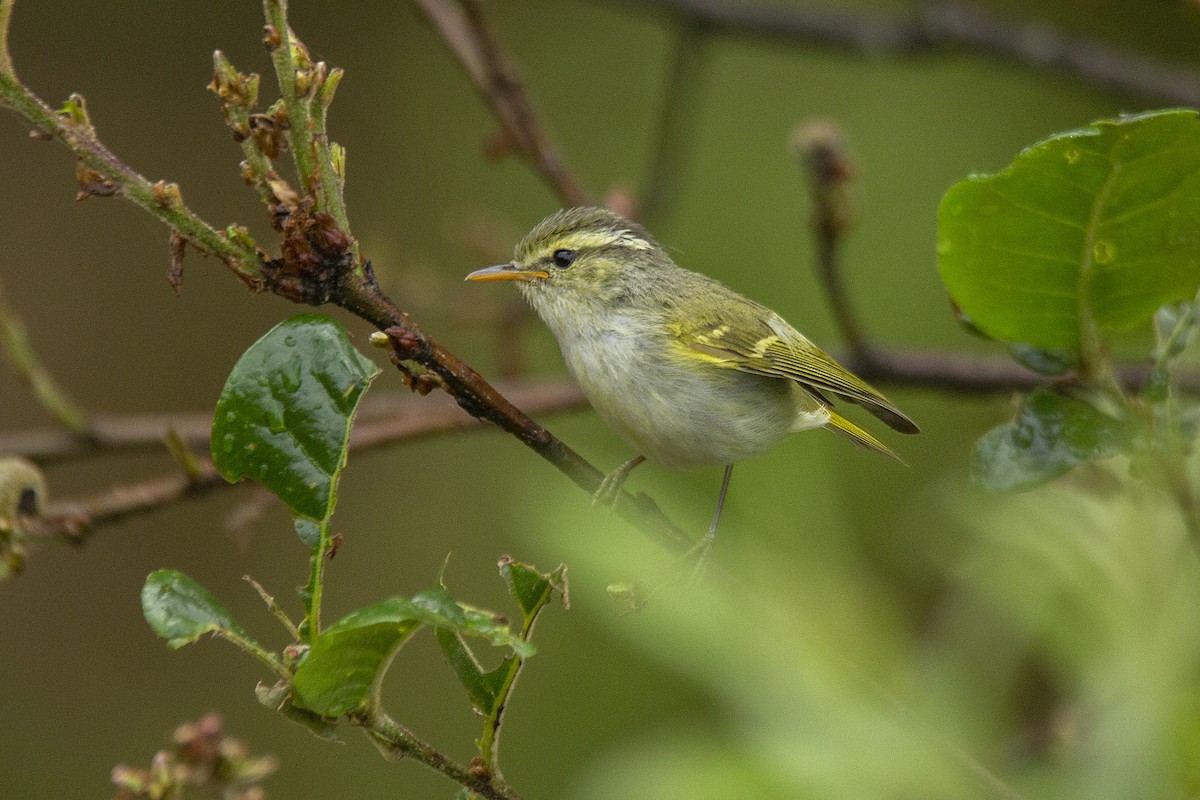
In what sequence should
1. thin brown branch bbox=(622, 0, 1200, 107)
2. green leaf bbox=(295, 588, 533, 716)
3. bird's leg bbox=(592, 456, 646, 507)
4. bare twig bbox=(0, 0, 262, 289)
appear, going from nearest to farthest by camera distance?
green leaf bbox=(295, 588, 533, 716) < bare twig bbox=(0, 0, 262, 289) < bird's leg bbox=(592, 456, 646, 507) < thin brown branch bbox=(622, 0, 1200, 107)

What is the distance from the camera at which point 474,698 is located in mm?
1317

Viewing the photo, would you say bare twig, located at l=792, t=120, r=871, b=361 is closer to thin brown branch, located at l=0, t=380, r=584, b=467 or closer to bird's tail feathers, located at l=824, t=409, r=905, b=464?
bird's tail feathers, located at l=824, t=409, r=905, b=464

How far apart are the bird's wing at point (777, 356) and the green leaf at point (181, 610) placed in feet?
5.15

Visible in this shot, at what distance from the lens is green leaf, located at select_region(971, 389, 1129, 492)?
160 centimetres

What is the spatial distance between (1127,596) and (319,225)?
3.95 feet

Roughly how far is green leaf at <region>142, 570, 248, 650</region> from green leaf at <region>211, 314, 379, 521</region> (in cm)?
12

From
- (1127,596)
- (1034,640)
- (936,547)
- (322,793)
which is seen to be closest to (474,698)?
(1127,596)

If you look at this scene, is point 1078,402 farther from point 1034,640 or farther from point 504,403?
point 504,403

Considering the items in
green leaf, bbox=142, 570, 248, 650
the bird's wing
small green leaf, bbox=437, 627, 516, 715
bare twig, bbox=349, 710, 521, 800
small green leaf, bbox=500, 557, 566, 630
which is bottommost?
the bird's wing

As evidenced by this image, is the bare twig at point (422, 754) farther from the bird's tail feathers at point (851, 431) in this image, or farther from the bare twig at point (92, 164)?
the bird's tail feathers at point (851, 431)

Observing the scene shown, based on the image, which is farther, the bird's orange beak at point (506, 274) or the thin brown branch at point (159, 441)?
the bird's orange beak at point (506, 274)

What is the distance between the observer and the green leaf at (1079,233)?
1500 mm

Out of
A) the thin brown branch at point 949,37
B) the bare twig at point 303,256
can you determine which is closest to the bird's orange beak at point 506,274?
the thin brown branch at point 949,37

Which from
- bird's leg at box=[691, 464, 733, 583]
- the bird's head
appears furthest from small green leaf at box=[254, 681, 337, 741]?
the bird's head
